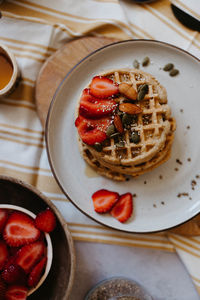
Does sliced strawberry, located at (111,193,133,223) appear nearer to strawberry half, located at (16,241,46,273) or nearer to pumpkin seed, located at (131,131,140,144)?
pumpkin seed, located at (131,131,140,144)

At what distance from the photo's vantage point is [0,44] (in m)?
2.21

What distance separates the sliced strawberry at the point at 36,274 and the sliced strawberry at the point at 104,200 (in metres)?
0.48

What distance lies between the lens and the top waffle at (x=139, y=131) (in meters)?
1.97

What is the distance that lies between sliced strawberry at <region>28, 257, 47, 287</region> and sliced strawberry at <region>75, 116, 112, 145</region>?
818mm

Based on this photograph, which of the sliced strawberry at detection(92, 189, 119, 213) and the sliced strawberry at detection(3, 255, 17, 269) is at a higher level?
the sliced strawberry at detection(92, 189, 119, 213)

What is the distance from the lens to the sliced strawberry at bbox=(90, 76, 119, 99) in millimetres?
1965

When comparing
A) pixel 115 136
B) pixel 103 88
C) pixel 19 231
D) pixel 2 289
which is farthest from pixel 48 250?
pixel 103 88

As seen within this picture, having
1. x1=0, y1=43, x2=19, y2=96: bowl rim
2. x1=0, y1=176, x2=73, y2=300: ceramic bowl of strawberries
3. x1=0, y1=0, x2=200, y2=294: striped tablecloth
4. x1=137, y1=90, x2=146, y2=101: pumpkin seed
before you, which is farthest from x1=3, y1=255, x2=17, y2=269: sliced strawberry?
x1=137, y1=90, x2=146, y2=101: pumpkin seed

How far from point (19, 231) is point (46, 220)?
0.63 feet

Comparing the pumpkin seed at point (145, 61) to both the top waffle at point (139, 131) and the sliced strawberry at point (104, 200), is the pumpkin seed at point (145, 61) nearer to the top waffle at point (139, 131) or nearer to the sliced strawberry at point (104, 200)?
the top waffle at point (139, 131)

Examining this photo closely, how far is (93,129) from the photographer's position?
77.3 inches

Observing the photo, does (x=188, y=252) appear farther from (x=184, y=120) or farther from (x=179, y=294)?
(x=184, y=120)

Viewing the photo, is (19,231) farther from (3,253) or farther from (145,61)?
(145,61)

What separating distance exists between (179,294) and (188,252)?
0.34m
